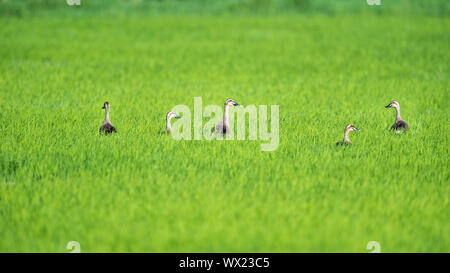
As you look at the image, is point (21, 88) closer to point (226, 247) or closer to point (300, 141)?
point (300, 141)

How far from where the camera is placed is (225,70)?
1612 centimetres

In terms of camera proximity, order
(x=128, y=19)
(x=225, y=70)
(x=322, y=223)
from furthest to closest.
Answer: (x=128, y=19)
(x=225, y=70)
(x=322, y=223)

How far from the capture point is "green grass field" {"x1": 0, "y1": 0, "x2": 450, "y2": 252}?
543 centimetres

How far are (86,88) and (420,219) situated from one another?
371 inches

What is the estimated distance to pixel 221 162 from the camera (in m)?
7.47

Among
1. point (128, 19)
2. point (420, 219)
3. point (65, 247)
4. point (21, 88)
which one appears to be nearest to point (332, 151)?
point (420, 219)

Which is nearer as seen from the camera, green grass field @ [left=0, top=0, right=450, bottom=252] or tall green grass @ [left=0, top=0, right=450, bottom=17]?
green grass field @ [left=0, top=0, right=450, bottom=252]

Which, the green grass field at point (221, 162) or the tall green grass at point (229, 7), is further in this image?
the tall green grass at point (229, 7)

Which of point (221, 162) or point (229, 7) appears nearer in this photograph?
point (221, 162)

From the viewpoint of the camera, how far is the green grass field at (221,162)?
17.8ft

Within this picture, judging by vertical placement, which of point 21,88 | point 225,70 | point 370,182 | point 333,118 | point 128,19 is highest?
point 128,19

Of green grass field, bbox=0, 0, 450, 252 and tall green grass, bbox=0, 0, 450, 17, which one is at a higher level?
tall green grass, bbox=0, 0, 450, 17

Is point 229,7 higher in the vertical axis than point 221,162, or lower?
higher

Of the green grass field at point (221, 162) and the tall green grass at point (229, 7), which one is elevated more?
the tall green grass at point (229, 7)
